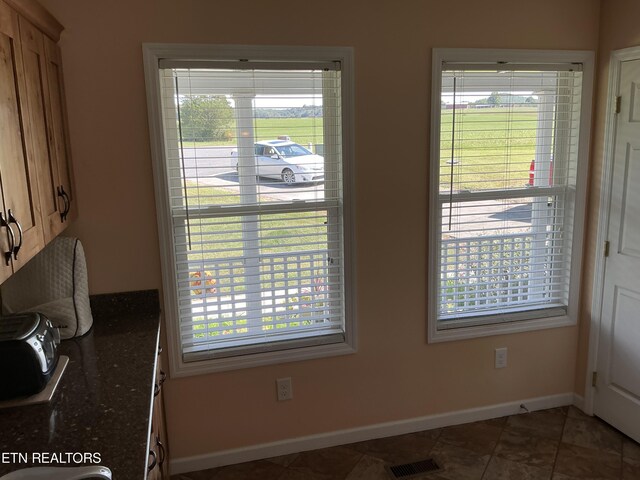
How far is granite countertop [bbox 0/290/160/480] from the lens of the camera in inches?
52.7

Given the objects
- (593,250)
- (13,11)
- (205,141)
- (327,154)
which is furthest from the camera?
(593,250)

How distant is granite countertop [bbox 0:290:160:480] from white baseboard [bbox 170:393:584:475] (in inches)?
34.6

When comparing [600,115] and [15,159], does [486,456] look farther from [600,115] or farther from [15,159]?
[15,159]

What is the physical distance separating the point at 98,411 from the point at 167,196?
3.59 feet

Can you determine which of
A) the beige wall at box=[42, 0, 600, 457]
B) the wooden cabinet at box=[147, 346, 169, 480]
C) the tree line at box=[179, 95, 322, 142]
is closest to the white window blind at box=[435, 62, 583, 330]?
the beige wall at box=[42, 0, 600, 457]

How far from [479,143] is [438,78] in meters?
0.43

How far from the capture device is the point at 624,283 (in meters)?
2.74

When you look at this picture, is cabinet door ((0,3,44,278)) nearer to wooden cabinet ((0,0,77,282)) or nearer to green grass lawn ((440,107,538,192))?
wooden cabinet ((0,0,77,282))

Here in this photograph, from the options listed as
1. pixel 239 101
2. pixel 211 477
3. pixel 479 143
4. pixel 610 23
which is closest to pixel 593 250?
pixel 479 143

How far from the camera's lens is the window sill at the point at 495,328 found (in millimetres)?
2857

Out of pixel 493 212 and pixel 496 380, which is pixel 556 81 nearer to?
pixel 493 212

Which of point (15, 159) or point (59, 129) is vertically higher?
point (59, 129)

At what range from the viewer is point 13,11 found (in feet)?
5.03

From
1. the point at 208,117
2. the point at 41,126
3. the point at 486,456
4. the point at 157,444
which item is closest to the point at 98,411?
the point at 157,444
